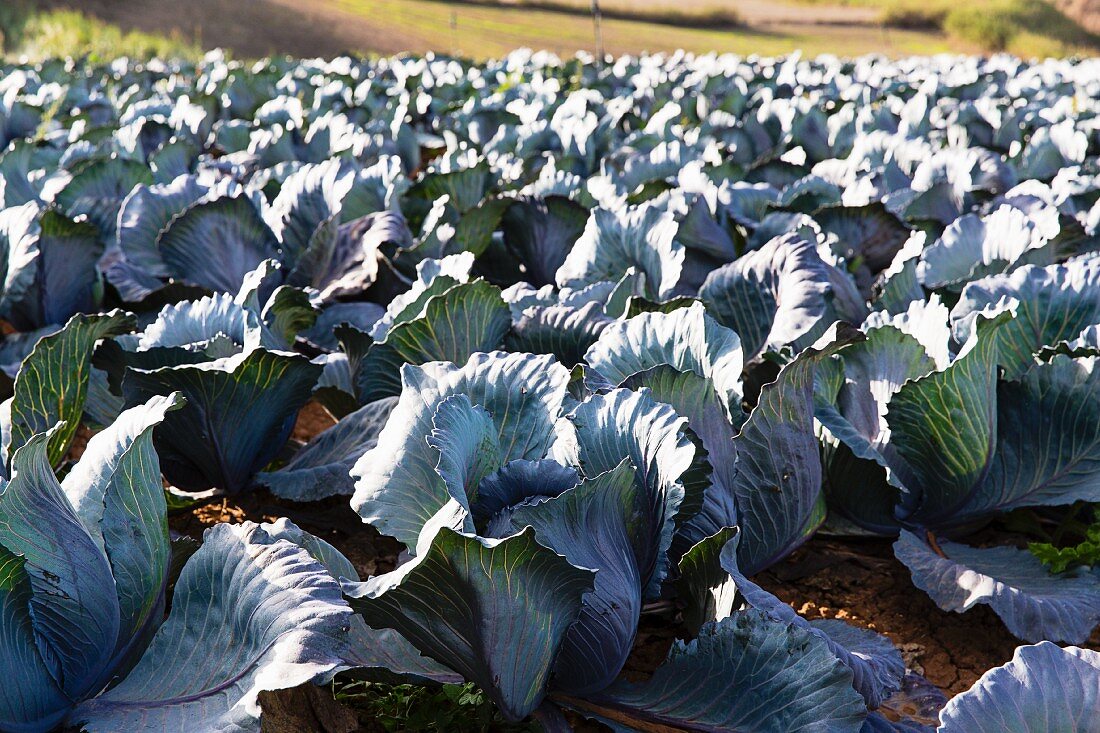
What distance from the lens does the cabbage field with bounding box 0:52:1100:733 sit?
1428mm

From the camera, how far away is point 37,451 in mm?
1429

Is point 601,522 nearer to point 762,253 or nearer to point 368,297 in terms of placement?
point 762,253

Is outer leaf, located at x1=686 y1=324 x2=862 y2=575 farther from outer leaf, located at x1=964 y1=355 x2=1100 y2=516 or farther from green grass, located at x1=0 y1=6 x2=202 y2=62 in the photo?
green grass, located at x1=0 y1=6 x2=202 y2=62

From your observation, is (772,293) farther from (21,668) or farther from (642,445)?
(21,668)

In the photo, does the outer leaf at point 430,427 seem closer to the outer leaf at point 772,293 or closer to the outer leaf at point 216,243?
the outer leaf at point 772,293

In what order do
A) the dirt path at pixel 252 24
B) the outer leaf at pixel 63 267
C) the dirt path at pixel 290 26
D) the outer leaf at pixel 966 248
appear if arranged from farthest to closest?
the dirt path at pixel 290 26 → the dirt path at pixel 252 24 → the outer leaf at pixel 63 267 → the outer leaf at pixel 966 248

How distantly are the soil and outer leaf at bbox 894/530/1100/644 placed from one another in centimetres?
11

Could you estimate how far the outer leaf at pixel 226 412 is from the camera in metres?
2.02

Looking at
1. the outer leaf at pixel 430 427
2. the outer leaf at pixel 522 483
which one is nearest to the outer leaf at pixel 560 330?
the outer leaf at pixel 430 427

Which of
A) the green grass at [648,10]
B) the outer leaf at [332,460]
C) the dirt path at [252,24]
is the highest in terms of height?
the green grass at [648,10]

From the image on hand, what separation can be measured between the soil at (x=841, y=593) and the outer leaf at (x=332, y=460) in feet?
0.49

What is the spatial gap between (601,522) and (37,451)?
83cm

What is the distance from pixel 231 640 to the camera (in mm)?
1443

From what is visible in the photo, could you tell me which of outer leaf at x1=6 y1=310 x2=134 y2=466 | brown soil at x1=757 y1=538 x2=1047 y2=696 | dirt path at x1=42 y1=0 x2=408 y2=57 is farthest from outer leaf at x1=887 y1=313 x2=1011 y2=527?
dirt path at x1=42 y1=0 x2=408 y2=57
